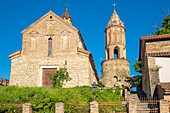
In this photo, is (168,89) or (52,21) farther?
Result: (52,21)

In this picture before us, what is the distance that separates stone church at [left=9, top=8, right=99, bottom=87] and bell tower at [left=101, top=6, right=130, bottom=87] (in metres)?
8.08

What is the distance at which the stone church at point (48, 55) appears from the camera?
31.8 m

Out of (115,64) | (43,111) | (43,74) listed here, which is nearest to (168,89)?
(43,111)

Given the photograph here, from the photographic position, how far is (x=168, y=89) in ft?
61.8

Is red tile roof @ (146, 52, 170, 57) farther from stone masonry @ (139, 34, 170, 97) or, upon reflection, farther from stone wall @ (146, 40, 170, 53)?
stone wall @ (146, 40, 170, 53)

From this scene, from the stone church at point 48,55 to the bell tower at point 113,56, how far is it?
318 inches

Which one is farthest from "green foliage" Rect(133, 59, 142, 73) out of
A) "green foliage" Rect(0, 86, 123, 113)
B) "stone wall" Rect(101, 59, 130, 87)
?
"green foliage" Rect(0, 86, 123, 113)

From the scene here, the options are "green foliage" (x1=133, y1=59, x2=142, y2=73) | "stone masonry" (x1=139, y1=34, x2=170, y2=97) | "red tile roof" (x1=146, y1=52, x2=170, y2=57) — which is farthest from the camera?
"green foliage" (x1=133, y1=59, x2=142, y2=73)

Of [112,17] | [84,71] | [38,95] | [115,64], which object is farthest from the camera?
[112,17]

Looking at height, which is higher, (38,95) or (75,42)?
(75,42)

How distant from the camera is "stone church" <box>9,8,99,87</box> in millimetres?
31766

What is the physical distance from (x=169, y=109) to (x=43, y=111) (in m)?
7.79

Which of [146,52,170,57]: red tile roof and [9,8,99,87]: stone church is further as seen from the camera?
[9,8,99,87]: stone church

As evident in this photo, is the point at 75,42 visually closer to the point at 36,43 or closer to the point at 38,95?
the point at 36,43
